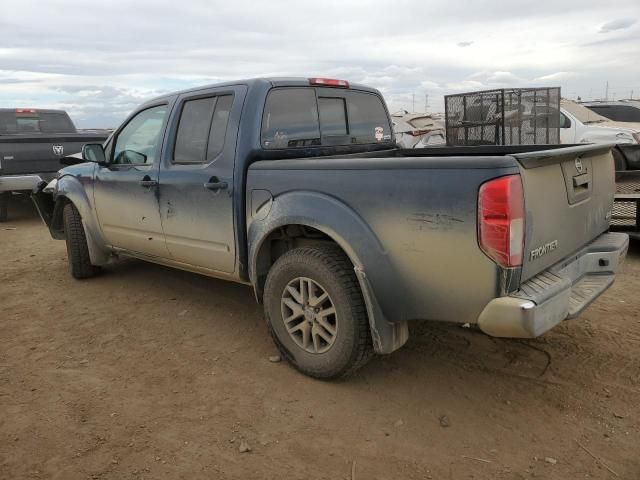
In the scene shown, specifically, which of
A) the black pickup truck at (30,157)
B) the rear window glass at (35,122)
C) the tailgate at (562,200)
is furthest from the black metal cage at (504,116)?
the rear window glass at (35,122)

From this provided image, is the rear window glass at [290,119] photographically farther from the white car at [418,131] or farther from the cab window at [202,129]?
the white car at [418,131]

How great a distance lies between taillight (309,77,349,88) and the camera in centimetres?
411

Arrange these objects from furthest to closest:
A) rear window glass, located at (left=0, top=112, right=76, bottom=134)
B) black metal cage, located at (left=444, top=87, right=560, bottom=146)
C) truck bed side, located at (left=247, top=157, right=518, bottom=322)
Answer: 1. rear window glass, located at (left=0, top=112, right=76, bottom=134)
2. black metal cage, located at (left=444, top=87, right=560, bottom=146)
3. truck bed side, located at (left=247, top=157, right=518, bottom=322)

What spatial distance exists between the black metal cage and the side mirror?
7.15m

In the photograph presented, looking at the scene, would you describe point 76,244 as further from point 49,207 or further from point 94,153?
point 94,153

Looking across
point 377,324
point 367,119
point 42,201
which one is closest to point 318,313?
point 377,324

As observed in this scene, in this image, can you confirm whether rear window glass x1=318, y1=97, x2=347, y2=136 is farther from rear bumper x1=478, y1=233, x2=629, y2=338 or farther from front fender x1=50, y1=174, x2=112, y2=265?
front fender x1=50, y1=174, x2=112, y2=265

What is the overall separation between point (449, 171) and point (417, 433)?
4.49 ft

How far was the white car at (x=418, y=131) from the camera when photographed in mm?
12930

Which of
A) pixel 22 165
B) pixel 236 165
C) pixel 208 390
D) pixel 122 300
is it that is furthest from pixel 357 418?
pixel 22 165

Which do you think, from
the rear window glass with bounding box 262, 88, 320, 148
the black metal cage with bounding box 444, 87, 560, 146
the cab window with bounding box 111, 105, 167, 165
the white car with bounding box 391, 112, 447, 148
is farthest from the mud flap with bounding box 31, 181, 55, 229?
the white car with bounding box 391, 112, 447, 148

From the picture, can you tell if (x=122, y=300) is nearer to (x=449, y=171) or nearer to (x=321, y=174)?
(x=321, y=174)

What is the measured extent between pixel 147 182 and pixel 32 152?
19.4ft

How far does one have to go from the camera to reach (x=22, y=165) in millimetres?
9047
